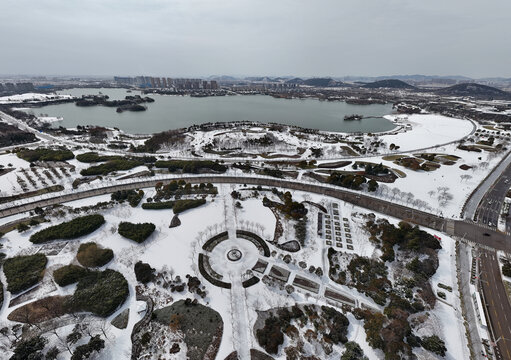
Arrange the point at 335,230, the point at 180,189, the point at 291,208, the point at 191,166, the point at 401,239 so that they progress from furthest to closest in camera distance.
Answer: the point at 191,166
the point at 180,189
the point at 291,208
the point at 335,230
the point at 401,239

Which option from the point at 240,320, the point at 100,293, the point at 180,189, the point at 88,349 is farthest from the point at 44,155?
the point at 240,320

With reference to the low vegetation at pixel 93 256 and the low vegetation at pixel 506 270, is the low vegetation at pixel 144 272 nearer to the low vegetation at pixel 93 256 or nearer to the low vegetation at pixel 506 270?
the low vegetation at pixel 93 256

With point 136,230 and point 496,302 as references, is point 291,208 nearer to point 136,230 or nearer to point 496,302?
point 136,230

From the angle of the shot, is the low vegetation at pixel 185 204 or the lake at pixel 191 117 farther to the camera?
the lake at pixel 191 117

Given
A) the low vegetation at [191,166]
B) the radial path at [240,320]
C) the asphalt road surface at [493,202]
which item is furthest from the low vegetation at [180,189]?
the asphalt road surface at [493,202]

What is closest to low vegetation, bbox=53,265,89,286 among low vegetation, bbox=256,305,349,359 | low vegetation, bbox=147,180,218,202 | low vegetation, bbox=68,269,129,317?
low vegetation, bbox=68,269,129,317

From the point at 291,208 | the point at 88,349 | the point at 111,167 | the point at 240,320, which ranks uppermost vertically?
the point at 111,167
